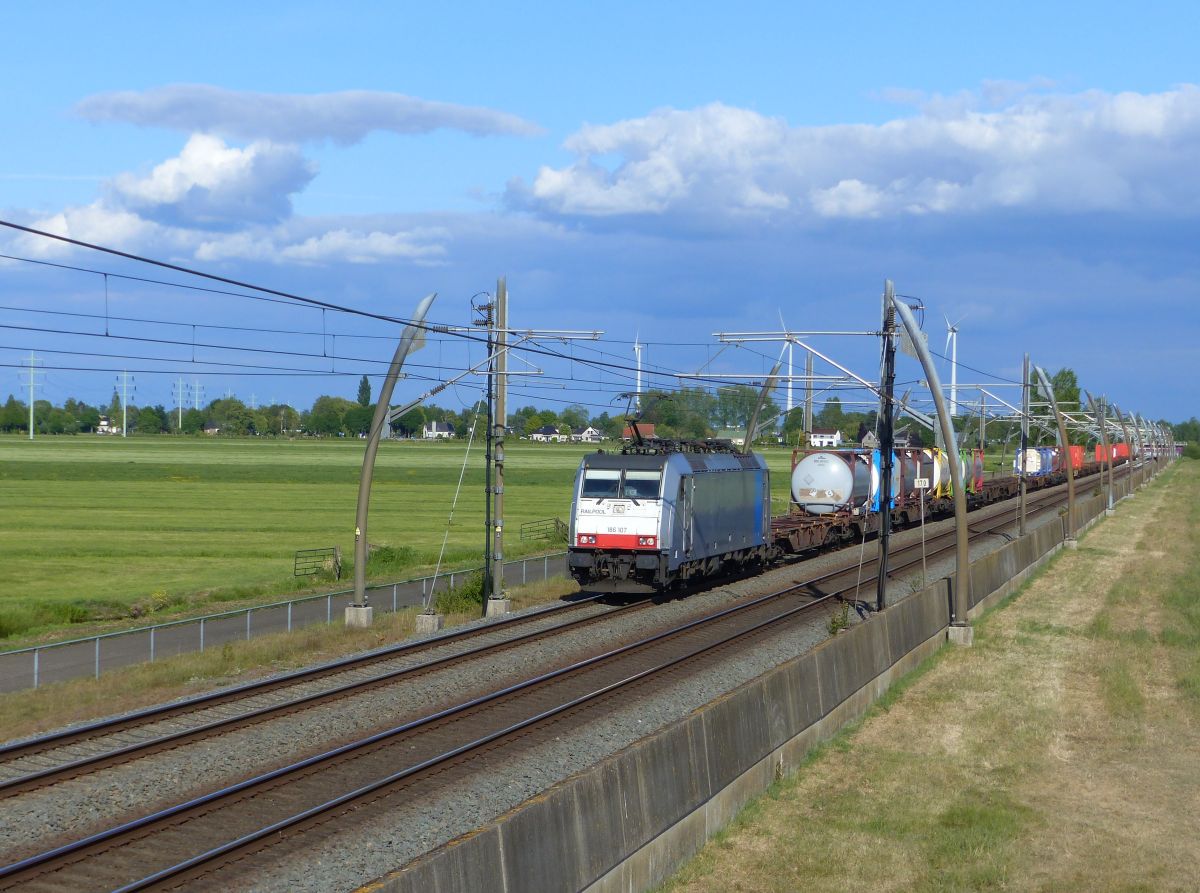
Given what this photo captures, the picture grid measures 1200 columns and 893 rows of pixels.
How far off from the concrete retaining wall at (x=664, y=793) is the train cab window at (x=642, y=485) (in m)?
10.6

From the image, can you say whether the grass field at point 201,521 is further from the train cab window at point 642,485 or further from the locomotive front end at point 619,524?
the train cab window at point 642,485

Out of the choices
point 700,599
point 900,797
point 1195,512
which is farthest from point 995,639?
point 1195,512

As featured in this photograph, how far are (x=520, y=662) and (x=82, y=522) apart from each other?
58.9 m

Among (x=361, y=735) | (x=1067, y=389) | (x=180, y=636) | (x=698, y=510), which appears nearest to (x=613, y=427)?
(x=698, y=510)

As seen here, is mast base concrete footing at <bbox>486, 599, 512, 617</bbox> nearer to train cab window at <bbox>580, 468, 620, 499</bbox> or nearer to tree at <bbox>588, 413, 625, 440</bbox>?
train cab window at <bbox>580, 468, 620, 499</bbox>

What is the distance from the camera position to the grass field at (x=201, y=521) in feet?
148

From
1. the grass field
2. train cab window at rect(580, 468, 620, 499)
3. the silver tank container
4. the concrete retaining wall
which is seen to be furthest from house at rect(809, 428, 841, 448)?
the concrete retaining wall

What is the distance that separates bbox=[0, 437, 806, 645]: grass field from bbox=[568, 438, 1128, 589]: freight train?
1333cm

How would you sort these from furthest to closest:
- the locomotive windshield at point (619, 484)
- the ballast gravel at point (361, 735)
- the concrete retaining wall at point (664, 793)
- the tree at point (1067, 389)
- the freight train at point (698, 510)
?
the tree at point (1067, 389)
the locomotive windshield at point (619, 484)
the freight train at point (698, 510)
the ballast gravel at point (361, 735)
the concrete retaining wall at point (664, 793)

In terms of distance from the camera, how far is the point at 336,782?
16.1 m

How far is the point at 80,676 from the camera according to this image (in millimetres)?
25609

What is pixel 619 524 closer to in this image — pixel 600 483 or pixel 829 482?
pixel 600 483

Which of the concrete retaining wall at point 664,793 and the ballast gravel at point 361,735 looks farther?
the ballast gravel at point 361,735

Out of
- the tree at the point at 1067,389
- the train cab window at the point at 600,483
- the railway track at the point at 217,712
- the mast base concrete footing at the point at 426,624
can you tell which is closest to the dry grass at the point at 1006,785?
the railway track at the point at 217,712
